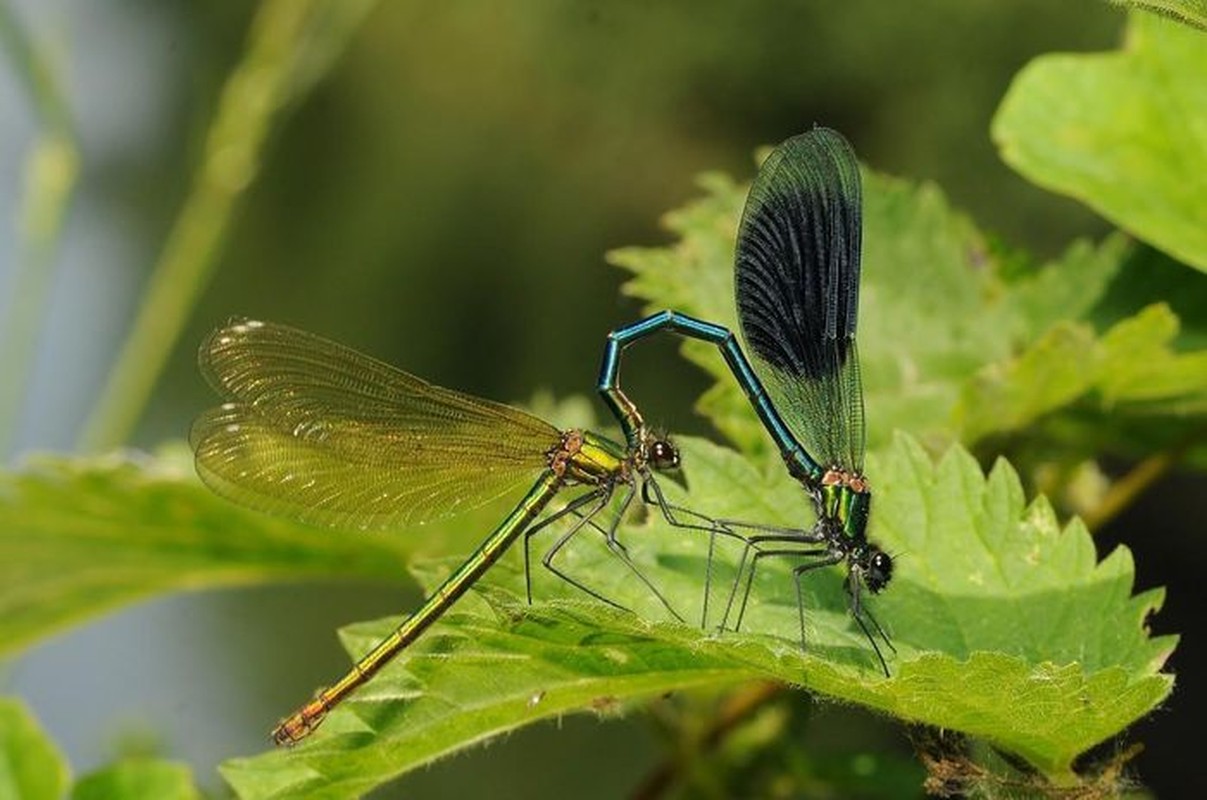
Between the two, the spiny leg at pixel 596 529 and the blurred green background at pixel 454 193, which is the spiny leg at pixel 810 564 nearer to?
the spiny leg at pixel 596 529

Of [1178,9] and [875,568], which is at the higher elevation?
[1178,9]

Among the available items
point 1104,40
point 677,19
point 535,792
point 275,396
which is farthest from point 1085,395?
point 677,19

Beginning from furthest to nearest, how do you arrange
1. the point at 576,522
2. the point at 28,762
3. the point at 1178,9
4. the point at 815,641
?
the point at 576,522 < the point at 28,762 < the point at 815,641 < the point at 1178,9

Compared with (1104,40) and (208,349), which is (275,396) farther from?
(1104,40)

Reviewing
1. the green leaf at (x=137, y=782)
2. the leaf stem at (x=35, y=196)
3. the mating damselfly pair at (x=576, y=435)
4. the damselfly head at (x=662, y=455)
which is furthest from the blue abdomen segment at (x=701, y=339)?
the leaf stem at (x=35, y=196)

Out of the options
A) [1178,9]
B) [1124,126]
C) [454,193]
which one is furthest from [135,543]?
[454,193]

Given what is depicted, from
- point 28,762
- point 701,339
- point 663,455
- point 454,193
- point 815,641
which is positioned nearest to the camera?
point 815,641

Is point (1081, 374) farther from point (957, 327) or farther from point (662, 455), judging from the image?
point (662, 455)
